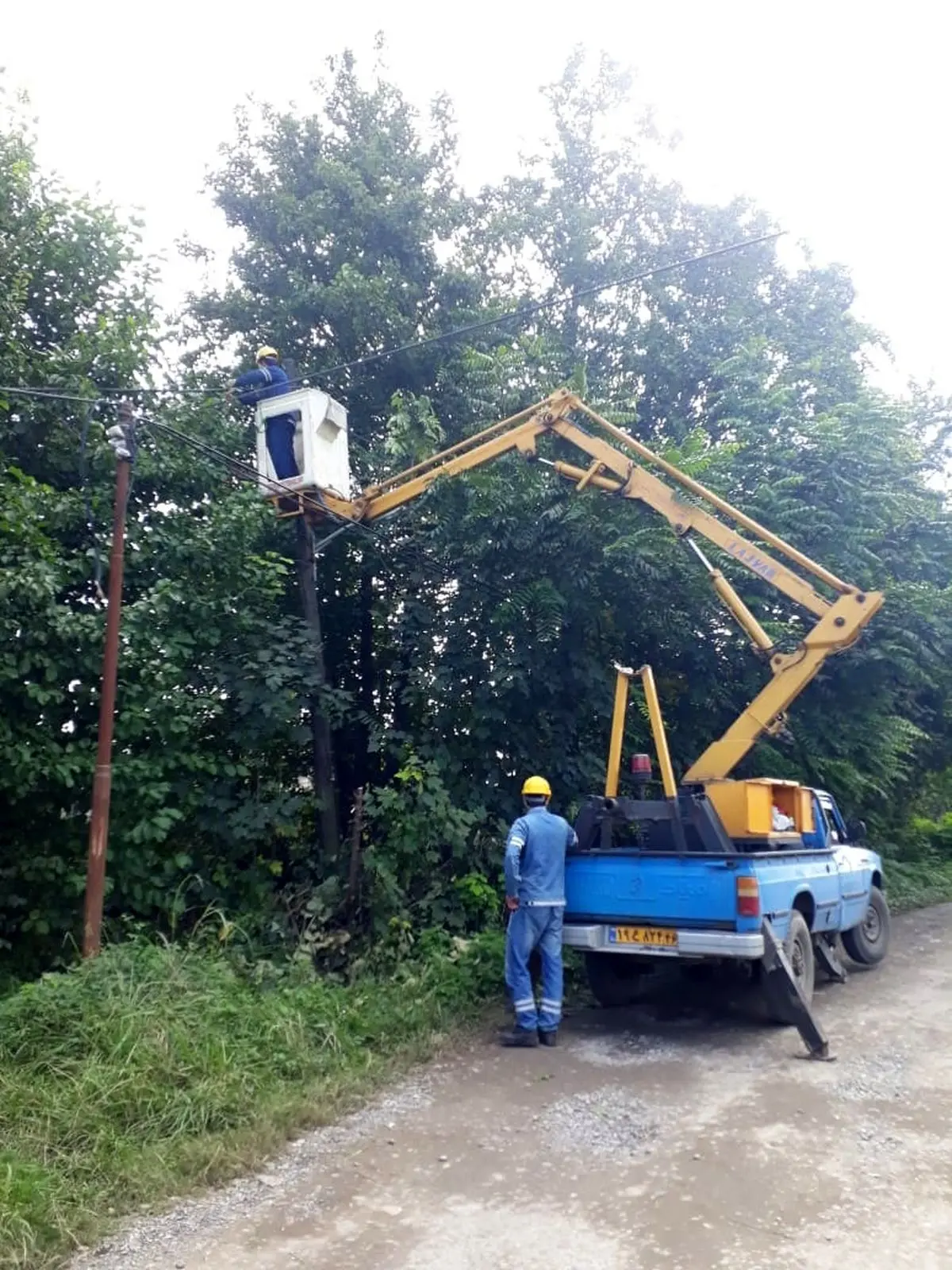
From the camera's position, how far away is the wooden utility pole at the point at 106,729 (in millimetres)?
7070

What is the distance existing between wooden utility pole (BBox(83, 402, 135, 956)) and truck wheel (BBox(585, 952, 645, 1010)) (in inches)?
151

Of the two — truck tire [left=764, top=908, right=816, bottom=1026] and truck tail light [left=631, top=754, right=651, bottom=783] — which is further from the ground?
truck tail light [left=631, top=754, right=651, bottom=783]

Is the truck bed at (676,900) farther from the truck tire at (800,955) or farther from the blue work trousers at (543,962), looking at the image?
the blue work trousers at (543,962)

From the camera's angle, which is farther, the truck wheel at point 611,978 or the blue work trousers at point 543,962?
the truck wheel at point 611,978

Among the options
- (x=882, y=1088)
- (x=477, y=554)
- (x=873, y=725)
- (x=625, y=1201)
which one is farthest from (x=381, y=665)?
(x=625, y=1201)

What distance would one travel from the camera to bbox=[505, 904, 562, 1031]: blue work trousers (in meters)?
7.57

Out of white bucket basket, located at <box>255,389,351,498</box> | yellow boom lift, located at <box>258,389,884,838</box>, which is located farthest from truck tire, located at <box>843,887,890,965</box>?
white bucket basket, located at <box>255,389,351,498</box>

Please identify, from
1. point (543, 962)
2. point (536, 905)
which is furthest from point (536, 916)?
point (543, 962)

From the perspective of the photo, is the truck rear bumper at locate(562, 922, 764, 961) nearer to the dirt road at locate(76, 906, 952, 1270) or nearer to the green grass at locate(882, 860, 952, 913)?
the dirt road at locate(76, 906, 952, 1270)

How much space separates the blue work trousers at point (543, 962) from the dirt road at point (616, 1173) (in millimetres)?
260

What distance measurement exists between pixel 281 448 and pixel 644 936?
5.98 meters

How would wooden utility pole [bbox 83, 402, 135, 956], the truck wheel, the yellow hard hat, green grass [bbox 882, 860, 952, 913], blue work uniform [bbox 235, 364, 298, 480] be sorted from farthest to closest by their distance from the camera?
green grass [bbox 882, 860, 952, 913]
blue work uniform [bbox 235, 364, 298, 480]
the truck wheel
the yellow hard hat
wooden utility pole [bbox 83, 402, 135, 956]

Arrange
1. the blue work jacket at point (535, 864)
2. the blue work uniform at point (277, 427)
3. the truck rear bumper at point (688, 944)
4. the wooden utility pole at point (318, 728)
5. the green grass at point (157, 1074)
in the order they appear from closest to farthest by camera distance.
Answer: the green grass at point (157, 1074), the truck rear bumper at point (688, 944), the blue work jacket at point (535, 864), the wooden utility pole at point (318, 728), the blue work uniform at point (277, 427)

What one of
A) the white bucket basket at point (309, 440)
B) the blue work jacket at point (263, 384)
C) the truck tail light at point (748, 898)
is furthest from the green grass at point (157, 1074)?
the blue work jacket at point (263, 384)
